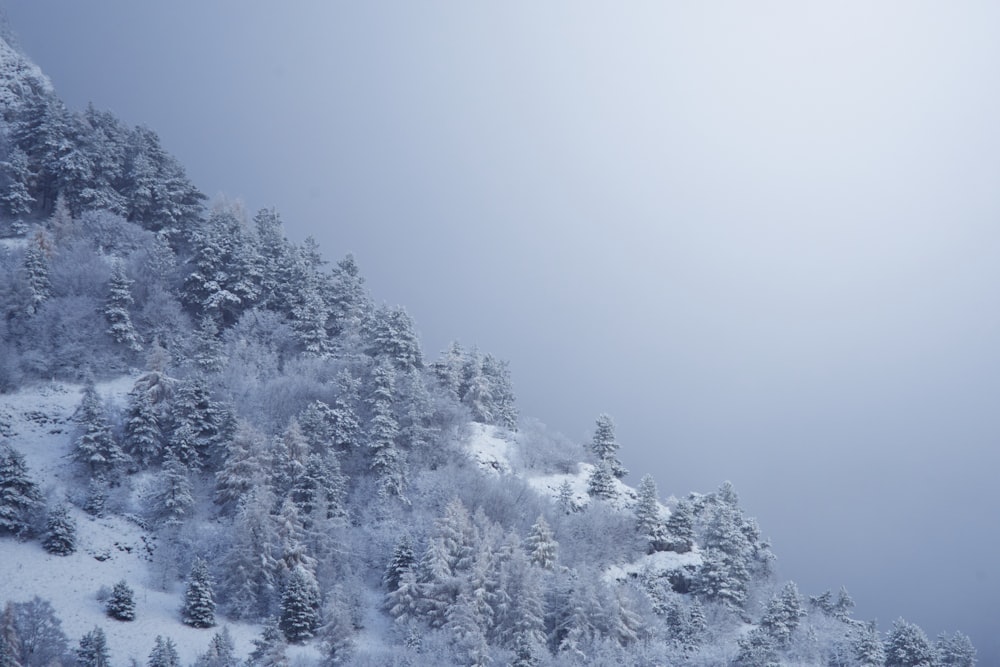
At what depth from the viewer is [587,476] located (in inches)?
2375

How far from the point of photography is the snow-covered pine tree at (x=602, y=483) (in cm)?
5662

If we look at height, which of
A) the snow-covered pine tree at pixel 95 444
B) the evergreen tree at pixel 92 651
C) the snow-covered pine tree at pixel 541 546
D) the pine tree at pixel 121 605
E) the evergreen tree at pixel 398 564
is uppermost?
the snow-covered pine tree at pixel 541 546

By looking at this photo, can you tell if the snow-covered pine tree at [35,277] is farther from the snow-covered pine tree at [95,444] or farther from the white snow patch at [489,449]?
the white snow patch at [489,449]

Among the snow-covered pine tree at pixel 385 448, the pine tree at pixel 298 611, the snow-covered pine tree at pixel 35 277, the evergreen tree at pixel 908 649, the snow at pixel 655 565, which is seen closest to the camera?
the pine tree at pixel 298 611

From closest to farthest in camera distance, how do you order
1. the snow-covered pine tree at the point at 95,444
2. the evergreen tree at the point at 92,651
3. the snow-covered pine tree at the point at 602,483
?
the evergreen tree at the point at 92,651 < the snow-covered pine tree at the point at 95,444 < the snow-covered pine tree at the point at 602,483

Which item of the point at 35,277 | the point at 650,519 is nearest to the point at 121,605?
the point at 35,277

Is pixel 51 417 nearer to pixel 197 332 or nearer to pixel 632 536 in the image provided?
pixel 197 332

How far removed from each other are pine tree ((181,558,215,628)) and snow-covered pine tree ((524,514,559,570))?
21034 mm

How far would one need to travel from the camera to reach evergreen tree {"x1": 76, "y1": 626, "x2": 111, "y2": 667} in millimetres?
27047

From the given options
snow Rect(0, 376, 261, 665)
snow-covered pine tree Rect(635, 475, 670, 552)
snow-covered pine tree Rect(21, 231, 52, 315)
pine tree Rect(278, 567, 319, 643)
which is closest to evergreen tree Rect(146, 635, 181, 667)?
snow Rect(0, 376, 261, 665)

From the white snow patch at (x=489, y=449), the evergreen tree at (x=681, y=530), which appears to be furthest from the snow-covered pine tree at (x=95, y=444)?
the evergreen tree at (x=681, y=530)

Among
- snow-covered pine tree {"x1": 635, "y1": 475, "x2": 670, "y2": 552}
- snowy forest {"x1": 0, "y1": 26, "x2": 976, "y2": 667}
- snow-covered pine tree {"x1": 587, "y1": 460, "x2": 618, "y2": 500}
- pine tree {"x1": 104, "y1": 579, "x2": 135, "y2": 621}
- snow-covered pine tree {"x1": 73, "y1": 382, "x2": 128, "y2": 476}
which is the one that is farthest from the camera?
snow-covered pine tree {"x1": 587, "y1": 460, "x2": 618, "y2": 500}

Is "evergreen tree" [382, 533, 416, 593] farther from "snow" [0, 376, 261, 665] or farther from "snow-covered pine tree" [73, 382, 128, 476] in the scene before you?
"snow-covered pine tree" [73, 382, 128, 476]

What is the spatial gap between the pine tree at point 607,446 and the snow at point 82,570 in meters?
36.4
